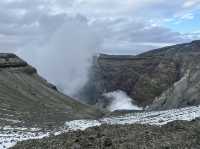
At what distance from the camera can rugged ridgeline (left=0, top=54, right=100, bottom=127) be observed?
3113 inches

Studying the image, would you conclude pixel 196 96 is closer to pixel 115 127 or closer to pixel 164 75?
pixel 115 127

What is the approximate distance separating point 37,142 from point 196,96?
49.7m

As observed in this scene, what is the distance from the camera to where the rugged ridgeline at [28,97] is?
7906 centimetres

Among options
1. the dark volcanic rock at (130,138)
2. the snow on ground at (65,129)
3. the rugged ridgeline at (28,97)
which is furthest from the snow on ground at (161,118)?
the rugged ridgeline at (28,97)

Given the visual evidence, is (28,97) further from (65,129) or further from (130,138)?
(130,138)

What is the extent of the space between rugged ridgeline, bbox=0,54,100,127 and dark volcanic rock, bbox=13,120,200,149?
38357 millimetres

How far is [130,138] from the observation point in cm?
2598

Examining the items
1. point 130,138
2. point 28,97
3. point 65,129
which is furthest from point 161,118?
point 28,97

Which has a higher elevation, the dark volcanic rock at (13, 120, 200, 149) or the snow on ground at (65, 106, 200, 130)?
the snow on ground at (65, 106, 200, 130)

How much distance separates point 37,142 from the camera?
28.1 m

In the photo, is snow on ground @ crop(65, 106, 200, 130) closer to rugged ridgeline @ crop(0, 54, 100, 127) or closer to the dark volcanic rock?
the dark volcanic rock

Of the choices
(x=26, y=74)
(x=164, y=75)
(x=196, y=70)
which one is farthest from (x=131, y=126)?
(x=164, y=75)

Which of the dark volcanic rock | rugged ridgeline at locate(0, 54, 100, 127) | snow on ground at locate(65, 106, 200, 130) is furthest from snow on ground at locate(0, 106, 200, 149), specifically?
rugged ridgeline at locate(0, 54, 100, 127)

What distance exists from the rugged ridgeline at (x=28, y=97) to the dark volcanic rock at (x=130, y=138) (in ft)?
126
